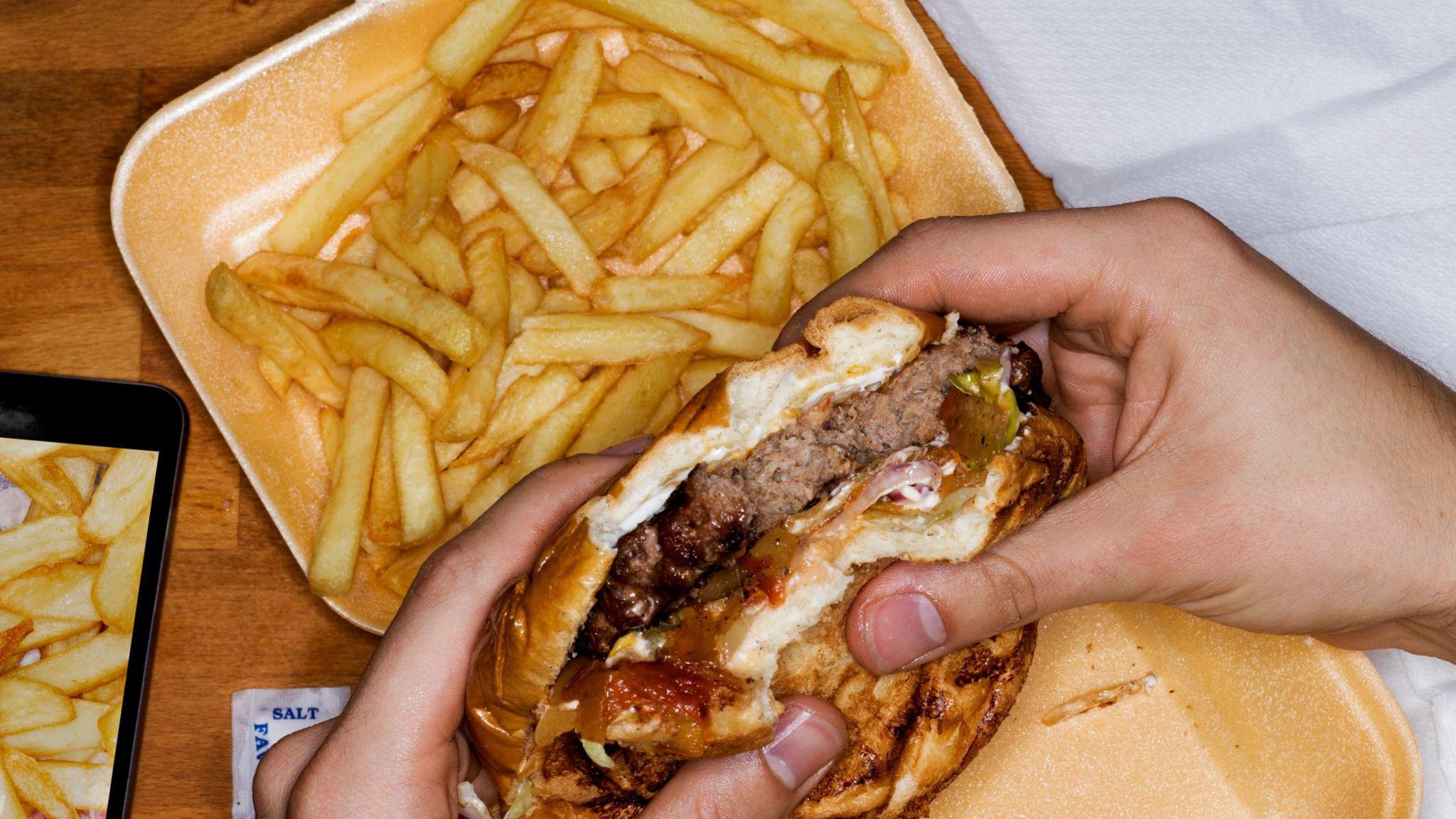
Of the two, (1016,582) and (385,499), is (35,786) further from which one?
(1016,582)

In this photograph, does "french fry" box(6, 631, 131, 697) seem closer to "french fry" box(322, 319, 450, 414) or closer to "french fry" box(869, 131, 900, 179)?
"french fry" box(322, 319, 450, 414)

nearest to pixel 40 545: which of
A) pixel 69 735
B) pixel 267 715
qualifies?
pixel 69 735

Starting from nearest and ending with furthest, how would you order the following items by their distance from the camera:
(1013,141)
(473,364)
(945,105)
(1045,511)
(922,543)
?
(922,543), (1045,511), (473,364), (945,105), (1013,141)

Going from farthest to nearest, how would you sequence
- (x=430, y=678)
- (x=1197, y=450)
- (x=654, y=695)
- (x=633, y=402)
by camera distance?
(x=633, y=402), (x=430, y=678), (x=1197, y=450), (x=654, y=695)

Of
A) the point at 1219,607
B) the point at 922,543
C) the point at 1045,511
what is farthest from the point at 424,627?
the point at 1219,607

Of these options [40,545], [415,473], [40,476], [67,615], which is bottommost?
[67,615]

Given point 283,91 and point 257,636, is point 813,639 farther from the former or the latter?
point 283,91
